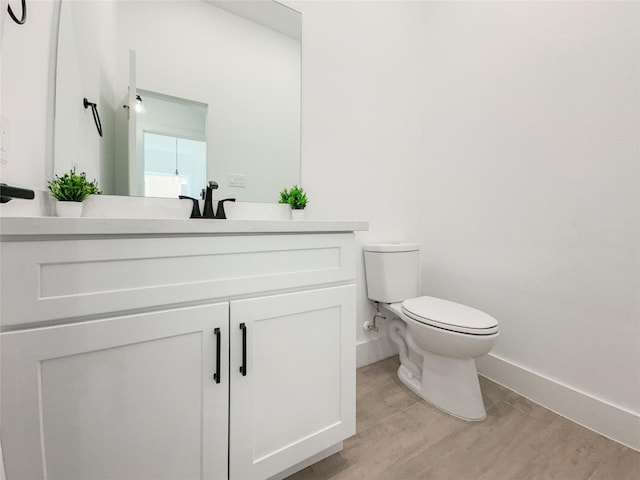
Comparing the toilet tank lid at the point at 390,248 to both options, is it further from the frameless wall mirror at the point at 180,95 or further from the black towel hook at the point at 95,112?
the black towel hook at the point at 95,112

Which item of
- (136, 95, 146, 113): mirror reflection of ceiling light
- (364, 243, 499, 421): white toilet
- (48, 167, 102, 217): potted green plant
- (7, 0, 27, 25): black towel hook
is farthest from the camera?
(364, 243, 499, 421): white toilet

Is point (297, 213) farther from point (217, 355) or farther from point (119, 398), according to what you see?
point (119, 398)

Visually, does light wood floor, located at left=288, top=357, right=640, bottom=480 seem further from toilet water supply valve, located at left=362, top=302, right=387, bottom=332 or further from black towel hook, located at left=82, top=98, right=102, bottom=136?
black towel hook, located at left=82, top=98, right=102, bottom=136

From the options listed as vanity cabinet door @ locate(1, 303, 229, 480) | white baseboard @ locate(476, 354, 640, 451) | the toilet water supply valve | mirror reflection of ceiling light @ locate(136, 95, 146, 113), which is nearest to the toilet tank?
the toilet water supply valve

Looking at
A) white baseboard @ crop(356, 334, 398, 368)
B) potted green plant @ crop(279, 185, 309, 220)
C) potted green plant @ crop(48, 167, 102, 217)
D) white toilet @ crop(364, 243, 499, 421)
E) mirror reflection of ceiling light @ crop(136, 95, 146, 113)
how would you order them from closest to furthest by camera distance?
potted green plant @ crop(48, 167, 102, 217) < mirror reflection of ceiling light @ crop(136, 95, 146, 113) < white toilet @ crop(364, 243, 499, 421) < potted green plant @ crop(279, 185, 309, 220) < white baseboard @ crop(356, 334, 398, 368)

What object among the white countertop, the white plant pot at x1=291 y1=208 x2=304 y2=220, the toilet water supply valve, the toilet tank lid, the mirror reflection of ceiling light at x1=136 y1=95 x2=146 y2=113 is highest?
the mirror reflection of ceiling light at x1=136 y1=95 x2=146 y2=113

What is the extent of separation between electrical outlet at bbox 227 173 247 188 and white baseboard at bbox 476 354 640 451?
1.67m

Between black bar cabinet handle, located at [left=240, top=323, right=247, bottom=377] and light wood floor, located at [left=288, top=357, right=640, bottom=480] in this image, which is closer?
black bar cabinet handle, located at [left=240, top=323, right=247, bottom=377]

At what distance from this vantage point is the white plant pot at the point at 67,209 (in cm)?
88

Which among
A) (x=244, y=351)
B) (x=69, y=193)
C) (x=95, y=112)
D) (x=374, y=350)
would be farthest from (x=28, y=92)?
(x=374, y=350)

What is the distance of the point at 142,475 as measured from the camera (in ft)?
2.22

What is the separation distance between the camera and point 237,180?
1303mm

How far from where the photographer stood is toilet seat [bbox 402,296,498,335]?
1177 mm

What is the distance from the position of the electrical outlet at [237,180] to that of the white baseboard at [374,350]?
1.16m
